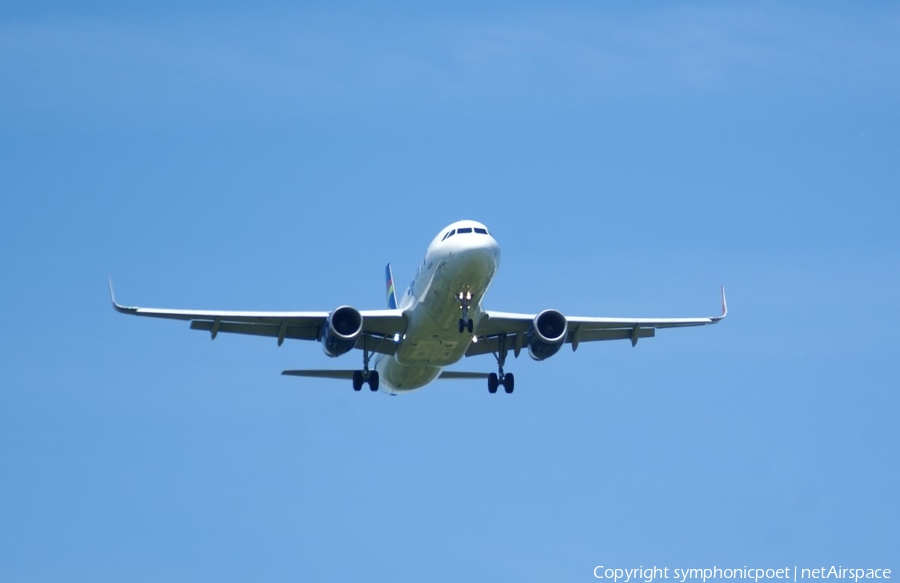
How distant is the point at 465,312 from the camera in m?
52.8

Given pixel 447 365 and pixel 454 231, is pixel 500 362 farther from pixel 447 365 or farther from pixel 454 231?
pixel 454 231

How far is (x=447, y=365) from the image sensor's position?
57.6 meters

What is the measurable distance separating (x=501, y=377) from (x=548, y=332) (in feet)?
13.0

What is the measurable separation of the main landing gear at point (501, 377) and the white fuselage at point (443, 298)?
208cm

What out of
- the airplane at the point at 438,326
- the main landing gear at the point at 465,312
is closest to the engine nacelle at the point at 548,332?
the airplane at the point at 438,326

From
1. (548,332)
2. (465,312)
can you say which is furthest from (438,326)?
(548,332)

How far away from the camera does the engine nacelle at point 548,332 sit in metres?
55.8

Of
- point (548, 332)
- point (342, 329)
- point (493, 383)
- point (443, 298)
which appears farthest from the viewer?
point (493, 383)

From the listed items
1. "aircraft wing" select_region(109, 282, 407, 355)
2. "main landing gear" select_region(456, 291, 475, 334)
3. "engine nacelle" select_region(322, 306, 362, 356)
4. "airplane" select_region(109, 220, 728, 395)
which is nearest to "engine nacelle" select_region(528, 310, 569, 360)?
"airplane" select_region(109, 220, 728, 395)

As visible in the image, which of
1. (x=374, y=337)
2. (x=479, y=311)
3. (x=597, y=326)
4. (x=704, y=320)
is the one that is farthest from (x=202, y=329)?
(x=704, y=320)

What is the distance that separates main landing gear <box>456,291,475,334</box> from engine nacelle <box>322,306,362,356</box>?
382 centimetres

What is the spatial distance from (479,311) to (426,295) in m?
2.19

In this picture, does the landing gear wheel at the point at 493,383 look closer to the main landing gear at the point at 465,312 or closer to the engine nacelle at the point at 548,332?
the engine nacelle at the point at 548,332

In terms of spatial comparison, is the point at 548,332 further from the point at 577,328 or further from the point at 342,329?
the point at 342,329
